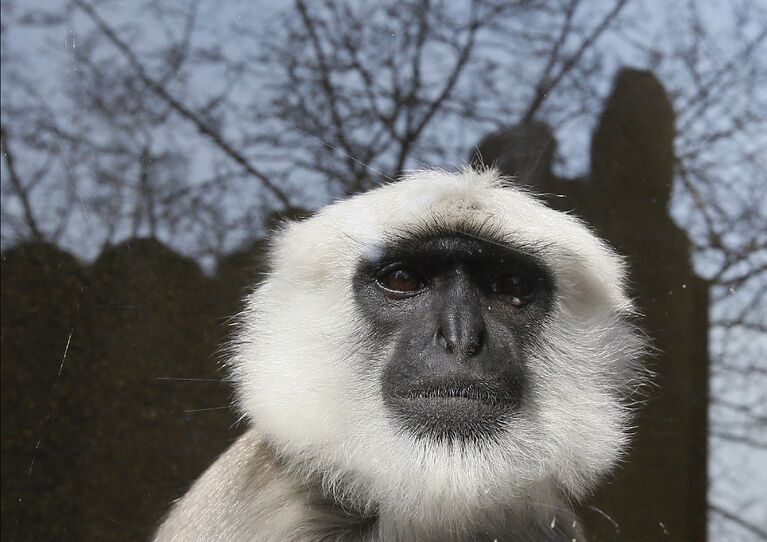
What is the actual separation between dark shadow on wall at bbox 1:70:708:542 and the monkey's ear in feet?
0.35

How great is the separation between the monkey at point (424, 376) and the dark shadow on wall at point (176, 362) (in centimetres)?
19

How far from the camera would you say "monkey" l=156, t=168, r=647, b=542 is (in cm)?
153

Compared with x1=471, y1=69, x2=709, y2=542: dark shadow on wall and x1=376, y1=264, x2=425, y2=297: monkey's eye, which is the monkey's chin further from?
x1=471, y1=69, x2=709, y2=542: dark shadow on wall

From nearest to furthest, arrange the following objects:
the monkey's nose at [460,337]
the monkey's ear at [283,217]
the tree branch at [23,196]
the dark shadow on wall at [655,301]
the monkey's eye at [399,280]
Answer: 1. the monkey's nose at [460,337]
2. the monkey's eye at [399,280]
3. the monkey's ear at [283,217]
4. the tree branch at [23,196]
5. the dark shadow on wall at [655,301]

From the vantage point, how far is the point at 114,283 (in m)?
1.97

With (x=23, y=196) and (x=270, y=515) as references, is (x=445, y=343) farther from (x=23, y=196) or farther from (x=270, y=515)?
(x=23, y=196)

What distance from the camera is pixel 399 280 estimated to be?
5.53ft

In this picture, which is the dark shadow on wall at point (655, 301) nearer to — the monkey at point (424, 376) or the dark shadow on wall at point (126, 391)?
the monkey at point (424, 376)

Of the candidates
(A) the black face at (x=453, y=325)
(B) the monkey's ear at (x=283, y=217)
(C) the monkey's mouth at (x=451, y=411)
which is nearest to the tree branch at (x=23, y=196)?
(B) the monkey's ear at (x=283, y=217)

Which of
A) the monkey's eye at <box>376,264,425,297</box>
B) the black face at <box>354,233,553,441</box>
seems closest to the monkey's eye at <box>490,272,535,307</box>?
the black face at <box>354,233,553,441</box>

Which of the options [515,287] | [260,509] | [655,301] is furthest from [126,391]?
[655,301]

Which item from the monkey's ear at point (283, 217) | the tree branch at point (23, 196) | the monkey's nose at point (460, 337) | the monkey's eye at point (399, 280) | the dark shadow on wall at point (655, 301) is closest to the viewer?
the monkey's nose at point (460, 337)

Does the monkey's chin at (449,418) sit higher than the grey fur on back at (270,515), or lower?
higher

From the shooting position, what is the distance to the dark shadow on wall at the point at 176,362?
1996 millimetres
